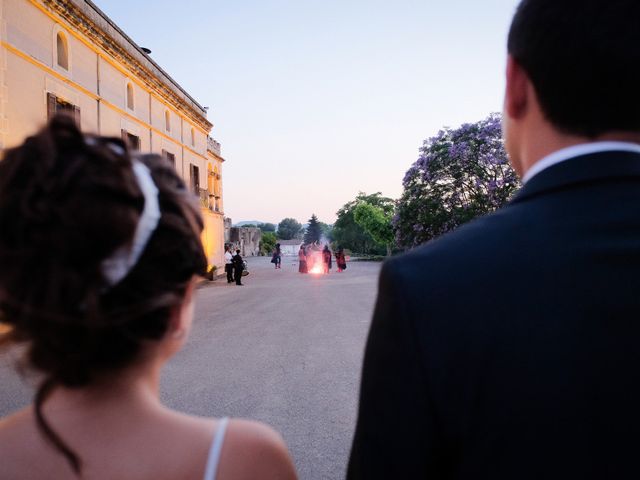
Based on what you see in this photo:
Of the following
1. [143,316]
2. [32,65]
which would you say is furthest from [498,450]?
[32,65]

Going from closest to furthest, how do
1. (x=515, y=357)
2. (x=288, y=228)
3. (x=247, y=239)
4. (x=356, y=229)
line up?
(x=515, y=357) < (x=356, y=229) < (x=247, y=239) < (x=288, y=228)

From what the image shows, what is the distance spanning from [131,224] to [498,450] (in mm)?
847

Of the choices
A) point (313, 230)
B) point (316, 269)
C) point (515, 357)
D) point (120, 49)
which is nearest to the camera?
point (515, 357)

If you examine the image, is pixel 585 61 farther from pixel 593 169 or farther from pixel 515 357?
pixel 515 357

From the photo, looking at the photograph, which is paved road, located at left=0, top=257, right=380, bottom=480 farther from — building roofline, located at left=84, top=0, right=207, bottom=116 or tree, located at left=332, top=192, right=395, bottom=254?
tree, located at left=332, top=192, right=395, bottom=254

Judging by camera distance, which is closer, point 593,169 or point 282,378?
point 593,169

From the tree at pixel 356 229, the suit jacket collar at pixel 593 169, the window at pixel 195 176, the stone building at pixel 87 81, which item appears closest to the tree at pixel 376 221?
the tree at pixel 356 229

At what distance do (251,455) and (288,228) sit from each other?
609 feet

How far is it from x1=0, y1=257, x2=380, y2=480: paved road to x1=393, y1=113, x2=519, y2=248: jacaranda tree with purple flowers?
1714 cm

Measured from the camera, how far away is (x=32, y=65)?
1382cm

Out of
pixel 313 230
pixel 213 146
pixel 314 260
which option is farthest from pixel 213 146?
pixel 313 230

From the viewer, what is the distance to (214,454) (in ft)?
3.81

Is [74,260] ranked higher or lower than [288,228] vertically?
lower

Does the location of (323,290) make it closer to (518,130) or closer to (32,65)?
(32,65)
